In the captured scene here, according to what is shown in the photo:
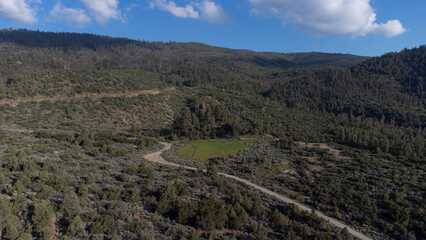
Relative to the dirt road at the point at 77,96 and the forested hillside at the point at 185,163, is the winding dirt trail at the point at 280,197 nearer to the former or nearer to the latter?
the forested hillside at the point at 185,163

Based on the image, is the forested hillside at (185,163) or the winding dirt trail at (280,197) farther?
the winding dirt trail at (280,197)

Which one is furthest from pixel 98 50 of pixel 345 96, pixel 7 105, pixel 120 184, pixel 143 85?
pixel 120 184

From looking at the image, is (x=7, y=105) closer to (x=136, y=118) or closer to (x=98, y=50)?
(x=136, y=118)

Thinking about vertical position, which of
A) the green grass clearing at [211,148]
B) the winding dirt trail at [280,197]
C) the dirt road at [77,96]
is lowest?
the winding dirt trail at [280,197]

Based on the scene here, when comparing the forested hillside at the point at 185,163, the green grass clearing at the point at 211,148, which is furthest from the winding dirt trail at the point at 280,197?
the green grass clearing at the point at 211,148

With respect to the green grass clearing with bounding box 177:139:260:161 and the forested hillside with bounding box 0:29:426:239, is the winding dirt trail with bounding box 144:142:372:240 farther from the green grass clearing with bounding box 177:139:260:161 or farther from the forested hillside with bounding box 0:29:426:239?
the green grass clearing with bounding box 177:139:260:161

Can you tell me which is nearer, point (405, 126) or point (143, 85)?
point (405, 126)

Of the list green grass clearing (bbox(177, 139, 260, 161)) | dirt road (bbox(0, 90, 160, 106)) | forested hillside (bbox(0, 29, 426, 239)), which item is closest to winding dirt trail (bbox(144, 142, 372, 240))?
forested hillside (bbox(0, 29, 426, 239))

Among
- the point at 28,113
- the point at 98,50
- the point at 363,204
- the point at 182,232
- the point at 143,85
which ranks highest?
the point at 98,50
